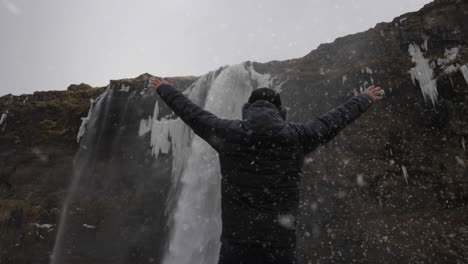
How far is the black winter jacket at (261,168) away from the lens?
2070 mm

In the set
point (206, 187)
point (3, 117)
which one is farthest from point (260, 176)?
point (3, 117)

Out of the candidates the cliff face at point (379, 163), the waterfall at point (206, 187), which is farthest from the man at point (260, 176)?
the cliff face at point (379, 163)

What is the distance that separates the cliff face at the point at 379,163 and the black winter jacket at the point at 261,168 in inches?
191

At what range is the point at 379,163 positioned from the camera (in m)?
6.79

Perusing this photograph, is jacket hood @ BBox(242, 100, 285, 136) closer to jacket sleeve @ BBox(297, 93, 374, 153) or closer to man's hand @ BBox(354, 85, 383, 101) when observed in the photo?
jacket sleeve @ BBox(297, 93, 374, 153)

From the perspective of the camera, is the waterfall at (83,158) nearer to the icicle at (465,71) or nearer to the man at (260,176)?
the man at (260,176)

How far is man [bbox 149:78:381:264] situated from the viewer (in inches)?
80.6

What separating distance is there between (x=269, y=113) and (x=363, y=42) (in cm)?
680

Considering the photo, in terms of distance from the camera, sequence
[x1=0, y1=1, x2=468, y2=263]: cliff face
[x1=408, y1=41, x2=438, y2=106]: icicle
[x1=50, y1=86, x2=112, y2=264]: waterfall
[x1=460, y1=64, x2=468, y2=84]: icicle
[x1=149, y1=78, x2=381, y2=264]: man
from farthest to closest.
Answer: [x1=50, y1=86, x2=112, y2=264]: waterfall, [x1=408, y1=41, x2=438, y2=106]: icicle, [x1=460, y1=64, x2=468, y2=84]: icicle, [x1=0, y1=1, x2=468, y2=263]: cliff face, [x1=149, y1=78, x2=381, y2=264]: man

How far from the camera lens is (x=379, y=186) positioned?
659 centimetres

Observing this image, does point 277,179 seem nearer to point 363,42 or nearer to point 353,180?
point 353,180

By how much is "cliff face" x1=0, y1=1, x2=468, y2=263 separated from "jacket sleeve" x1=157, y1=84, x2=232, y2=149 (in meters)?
5.18

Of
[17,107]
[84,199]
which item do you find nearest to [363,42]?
[84,199]

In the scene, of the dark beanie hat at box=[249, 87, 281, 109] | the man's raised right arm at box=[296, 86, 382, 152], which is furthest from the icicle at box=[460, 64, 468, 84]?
the dark beanie hat at box=[249, 87, 281, 109]
